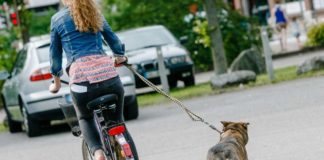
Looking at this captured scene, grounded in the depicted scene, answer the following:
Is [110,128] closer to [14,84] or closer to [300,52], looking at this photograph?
[14,84]

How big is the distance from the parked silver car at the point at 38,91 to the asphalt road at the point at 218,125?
284 millimetres

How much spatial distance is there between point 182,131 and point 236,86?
23.9 feet

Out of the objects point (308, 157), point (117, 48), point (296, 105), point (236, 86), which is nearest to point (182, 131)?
point (296, 105)

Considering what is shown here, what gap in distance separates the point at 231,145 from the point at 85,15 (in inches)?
54.1

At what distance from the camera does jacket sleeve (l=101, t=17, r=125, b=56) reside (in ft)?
24.4

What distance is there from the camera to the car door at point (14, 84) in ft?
52.5

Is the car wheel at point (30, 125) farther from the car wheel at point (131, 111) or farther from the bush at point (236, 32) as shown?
the bush at point (236, 32)

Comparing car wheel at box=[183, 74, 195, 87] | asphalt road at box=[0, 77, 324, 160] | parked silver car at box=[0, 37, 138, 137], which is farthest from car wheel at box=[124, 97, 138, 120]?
car wheel at box=[183, 74, 195, 87]

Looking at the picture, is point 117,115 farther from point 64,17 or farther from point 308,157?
point 308,157

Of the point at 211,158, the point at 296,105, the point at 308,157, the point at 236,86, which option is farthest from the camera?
the point at 236,86

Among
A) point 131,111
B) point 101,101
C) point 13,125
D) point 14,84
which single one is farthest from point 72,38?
point 13,125

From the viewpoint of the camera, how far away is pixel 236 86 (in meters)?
20.2

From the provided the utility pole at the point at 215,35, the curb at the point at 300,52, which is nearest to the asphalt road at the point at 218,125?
the utility pole at the point at 215,35

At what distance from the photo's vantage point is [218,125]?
1319 cm
